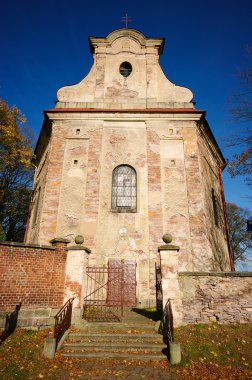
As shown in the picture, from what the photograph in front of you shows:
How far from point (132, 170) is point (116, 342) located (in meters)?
8.29

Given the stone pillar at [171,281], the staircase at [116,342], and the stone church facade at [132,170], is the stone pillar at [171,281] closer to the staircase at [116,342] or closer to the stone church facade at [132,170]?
the staircase at [116,342]

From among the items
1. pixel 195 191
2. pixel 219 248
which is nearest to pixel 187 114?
pixel 195 191

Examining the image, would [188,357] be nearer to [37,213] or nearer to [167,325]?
[167,325]

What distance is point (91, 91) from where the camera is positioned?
15.5 meters

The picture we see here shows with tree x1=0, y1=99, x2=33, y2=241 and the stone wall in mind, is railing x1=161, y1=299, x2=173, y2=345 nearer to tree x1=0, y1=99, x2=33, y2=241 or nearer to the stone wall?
the stone wall

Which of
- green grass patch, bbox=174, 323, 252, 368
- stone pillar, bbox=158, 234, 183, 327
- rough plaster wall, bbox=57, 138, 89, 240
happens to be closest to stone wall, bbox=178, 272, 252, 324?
stone pillar, bbox=158, 234, 183, 327

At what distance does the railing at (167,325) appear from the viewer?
6.67 metres

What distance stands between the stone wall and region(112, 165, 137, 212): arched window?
194 inches

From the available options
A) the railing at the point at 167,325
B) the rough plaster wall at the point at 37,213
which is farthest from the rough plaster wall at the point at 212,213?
the rough plaster wall at the point at 37,213

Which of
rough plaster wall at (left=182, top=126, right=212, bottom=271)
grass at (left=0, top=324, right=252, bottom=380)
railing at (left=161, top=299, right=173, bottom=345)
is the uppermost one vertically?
rough plaster wall at (left=182, top=126, right=212, bottom=271)

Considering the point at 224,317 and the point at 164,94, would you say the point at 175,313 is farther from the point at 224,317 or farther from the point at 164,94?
the point at 164,94

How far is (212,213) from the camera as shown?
1412 centimetres

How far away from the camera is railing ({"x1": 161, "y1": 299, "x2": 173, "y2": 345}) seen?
6.67 meters

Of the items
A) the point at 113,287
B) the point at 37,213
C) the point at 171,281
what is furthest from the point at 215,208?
the point at 37,213
